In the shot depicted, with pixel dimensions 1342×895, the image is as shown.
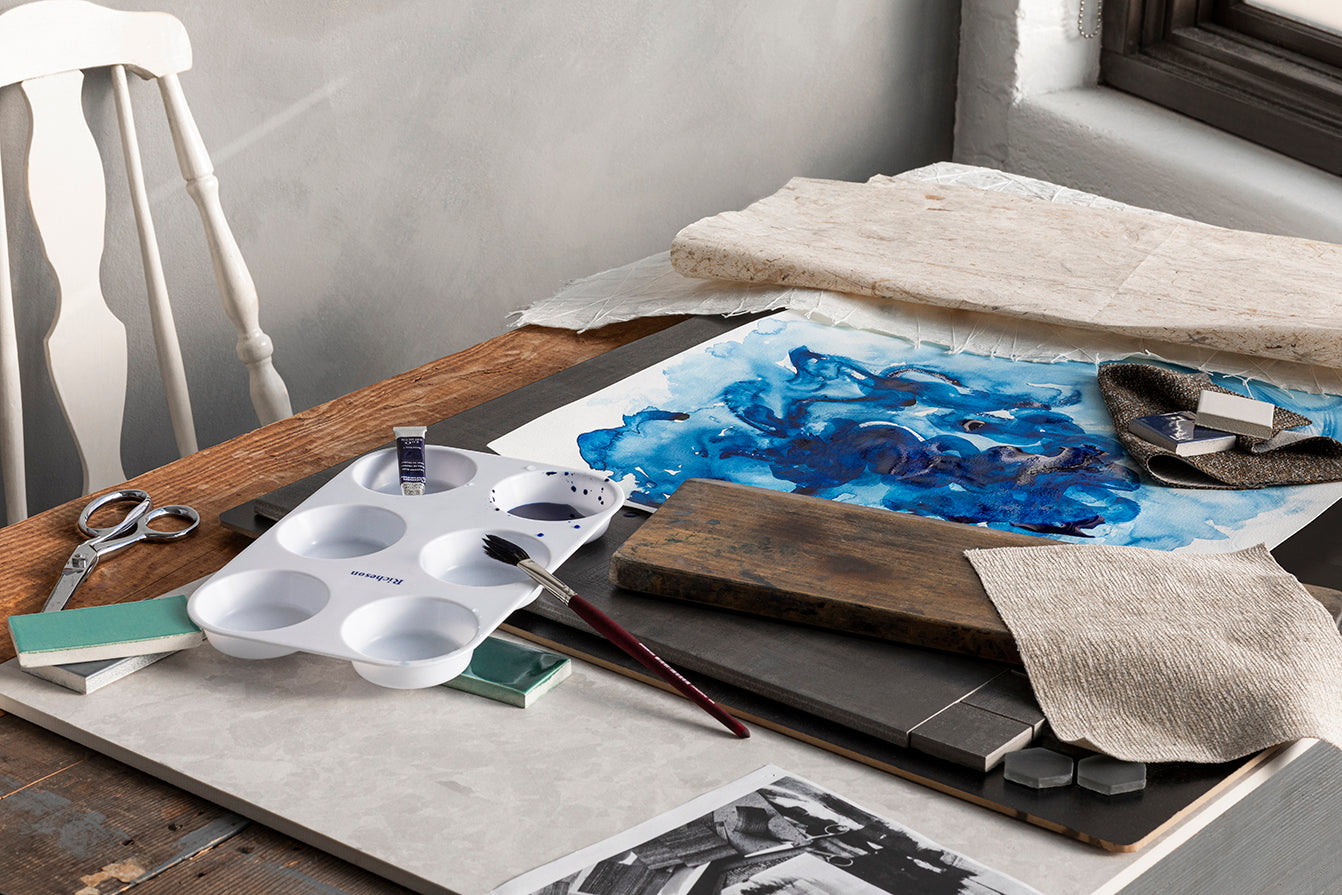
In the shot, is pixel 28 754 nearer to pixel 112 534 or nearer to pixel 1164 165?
pixel 112 534

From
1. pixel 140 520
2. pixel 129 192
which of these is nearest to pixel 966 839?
pixel 140 520

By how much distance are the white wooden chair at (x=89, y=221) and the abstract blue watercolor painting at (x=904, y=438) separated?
1.75 feet

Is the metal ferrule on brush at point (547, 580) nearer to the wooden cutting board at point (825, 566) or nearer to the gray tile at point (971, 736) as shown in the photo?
the wooden cutting board at point (825, 566)

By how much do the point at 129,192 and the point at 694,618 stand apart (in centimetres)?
89

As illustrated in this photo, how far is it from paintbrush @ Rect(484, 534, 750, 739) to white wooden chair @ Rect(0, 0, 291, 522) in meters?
0.73

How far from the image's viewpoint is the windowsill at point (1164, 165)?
5.84ft

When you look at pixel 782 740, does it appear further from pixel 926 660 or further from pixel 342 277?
pixel 342 277

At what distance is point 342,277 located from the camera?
156 centimetres

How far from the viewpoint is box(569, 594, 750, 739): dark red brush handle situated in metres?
0.67

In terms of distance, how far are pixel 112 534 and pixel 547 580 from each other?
33 cm

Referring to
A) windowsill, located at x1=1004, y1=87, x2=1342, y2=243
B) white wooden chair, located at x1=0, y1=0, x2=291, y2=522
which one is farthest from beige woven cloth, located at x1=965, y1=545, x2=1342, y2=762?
windowsill, located at x1=1004, y1=87, x2=1342, y2=243

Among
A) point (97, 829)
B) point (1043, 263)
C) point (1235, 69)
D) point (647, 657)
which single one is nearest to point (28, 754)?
point (97, 829)

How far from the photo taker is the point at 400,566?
0.75m

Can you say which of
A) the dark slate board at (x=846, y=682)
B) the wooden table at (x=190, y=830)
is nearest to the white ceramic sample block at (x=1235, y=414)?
the dark slate board at (x=846, y=682)
